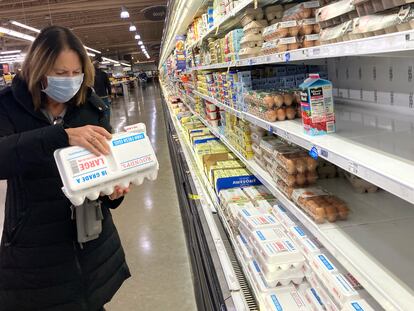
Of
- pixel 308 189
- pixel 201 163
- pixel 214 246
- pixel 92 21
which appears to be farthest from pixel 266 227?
pixel 92 21

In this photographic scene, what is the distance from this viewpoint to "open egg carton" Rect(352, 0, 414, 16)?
1041 mm

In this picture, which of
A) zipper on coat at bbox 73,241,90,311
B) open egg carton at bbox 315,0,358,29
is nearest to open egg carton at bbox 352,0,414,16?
open egg carton at bbox 315,0,358,29

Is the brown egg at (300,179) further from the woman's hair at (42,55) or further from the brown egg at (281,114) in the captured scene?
the woman's hair at (42,55)

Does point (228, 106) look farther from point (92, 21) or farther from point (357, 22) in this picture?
point (92, 21)

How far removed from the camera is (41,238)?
171 cm

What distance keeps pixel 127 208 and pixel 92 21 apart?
20.4m

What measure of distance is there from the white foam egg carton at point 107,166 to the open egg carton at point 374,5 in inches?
35.6

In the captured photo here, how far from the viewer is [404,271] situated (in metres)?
1.25

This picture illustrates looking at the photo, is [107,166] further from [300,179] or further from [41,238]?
[300,179]

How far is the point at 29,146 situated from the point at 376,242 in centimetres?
129

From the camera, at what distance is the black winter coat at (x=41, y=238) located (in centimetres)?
163

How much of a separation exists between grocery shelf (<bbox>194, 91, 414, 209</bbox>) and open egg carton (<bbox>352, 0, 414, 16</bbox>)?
414mm

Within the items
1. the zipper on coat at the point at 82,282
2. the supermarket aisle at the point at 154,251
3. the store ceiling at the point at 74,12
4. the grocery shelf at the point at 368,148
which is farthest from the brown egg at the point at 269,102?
the store ceiling at the point at 74,12

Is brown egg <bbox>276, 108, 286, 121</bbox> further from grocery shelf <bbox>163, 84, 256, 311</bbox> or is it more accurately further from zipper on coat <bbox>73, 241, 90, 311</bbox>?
zipper on coat <bbox>73, 241, 90, 311</bbox>
